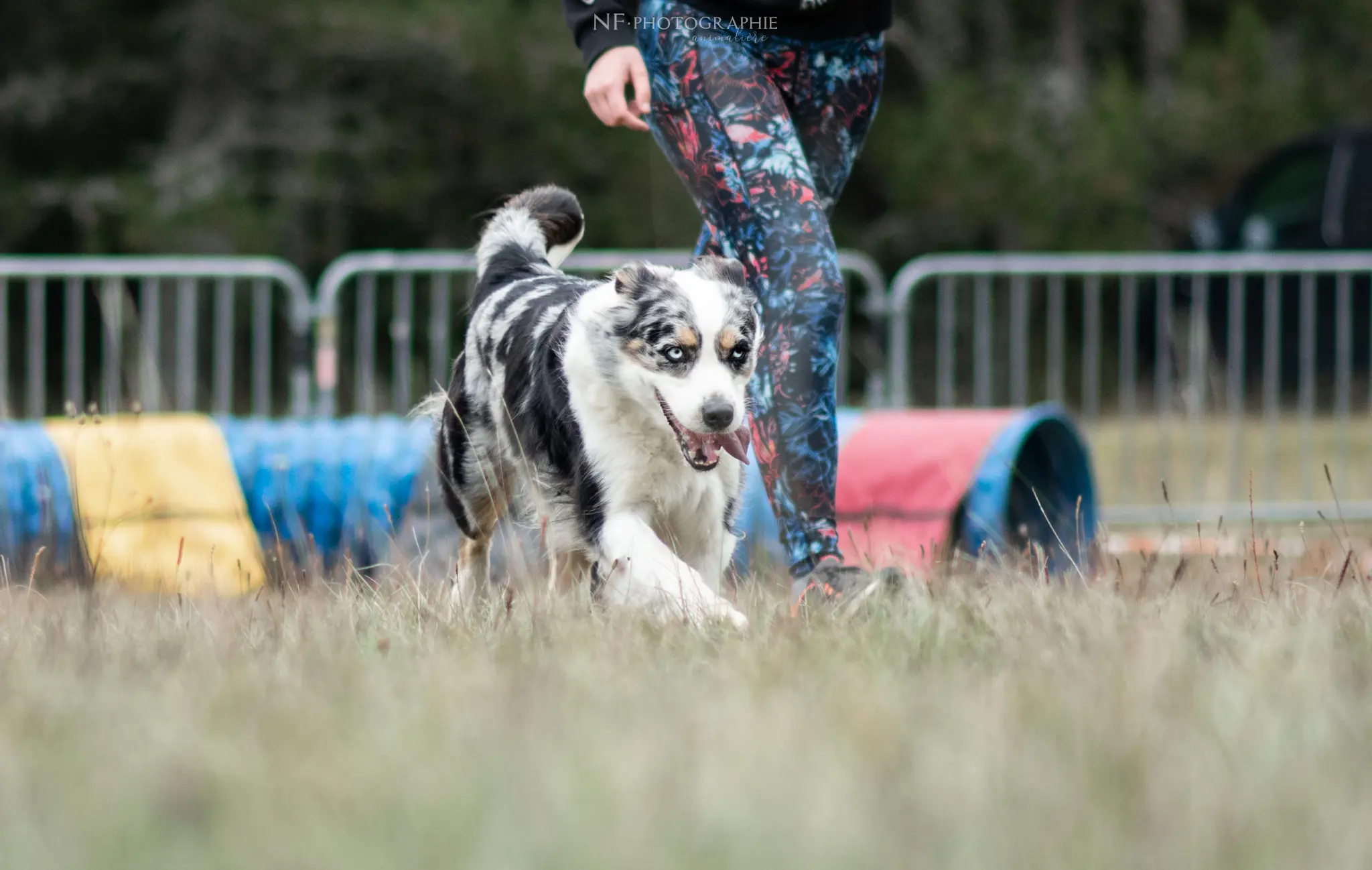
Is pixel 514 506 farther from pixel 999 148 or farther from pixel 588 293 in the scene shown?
pixel 999 148

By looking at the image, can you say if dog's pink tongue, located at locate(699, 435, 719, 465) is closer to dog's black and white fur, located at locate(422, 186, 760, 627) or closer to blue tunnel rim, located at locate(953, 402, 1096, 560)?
dog's black and white fur, located at locate(422, 186, 760, 627)

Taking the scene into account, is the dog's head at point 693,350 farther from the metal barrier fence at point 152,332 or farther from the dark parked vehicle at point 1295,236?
the dark parked vehicle at point 1295,236

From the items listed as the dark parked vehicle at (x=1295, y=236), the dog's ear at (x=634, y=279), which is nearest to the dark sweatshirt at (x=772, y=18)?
the dog's ear at (x=634, y=279)

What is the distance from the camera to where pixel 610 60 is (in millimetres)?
3094

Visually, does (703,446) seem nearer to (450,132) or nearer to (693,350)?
(693,350)

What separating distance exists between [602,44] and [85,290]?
10094 mm

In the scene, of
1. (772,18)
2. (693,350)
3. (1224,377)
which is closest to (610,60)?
(772,18)

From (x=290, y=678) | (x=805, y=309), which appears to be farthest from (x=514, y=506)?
(x=290, y=678)

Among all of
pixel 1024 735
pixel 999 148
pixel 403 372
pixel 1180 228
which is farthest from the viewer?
pixel 1180 228

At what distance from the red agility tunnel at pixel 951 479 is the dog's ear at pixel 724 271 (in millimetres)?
1376

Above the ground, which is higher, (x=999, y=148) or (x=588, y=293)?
(x=999, y=148)

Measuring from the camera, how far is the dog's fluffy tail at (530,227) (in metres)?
3.83

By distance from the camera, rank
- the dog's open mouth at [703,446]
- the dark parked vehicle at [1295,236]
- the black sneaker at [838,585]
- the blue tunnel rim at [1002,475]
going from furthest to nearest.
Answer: the dark parked vehicle at [1295,236], the blue tunnel rim at [1002,475], the dog's open mouth at [703,446], the black sneaker at [838,585]

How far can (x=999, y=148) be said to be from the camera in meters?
12.9
